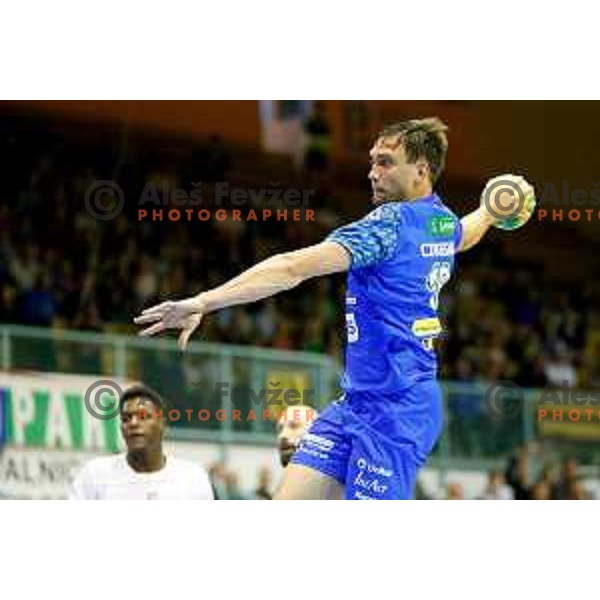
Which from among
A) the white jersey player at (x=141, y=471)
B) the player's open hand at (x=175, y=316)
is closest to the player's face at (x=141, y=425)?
the white jersey player at (x=141, y=471)

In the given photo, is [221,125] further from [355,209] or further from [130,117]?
[355,209]

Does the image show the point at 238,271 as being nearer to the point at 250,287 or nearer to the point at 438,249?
the point at 438,249

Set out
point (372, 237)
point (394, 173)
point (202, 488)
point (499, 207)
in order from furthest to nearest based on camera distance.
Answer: point (202, 488)
point (499, 207)
point (394, 173)
point (372, 237)

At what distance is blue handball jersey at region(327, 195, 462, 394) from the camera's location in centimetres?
739

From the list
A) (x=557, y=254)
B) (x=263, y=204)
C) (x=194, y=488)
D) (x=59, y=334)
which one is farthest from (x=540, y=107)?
(x=194, y=488)

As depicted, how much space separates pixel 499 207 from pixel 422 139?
3.22 ft

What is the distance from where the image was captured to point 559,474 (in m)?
16.8

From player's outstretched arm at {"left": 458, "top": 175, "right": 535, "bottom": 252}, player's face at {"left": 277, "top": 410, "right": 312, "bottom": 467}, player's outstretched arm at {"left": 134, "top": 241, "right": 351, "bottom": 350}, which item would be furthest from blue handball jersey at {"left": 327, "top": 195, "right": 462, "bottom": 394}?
player's face at {"left": 277, "top": 410, "right": 312, "bottom": 467}

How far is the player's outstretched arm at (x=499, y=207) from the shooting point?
8266 millimetres

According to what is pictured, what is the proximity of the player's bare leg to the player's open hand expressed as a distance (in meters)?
1.28

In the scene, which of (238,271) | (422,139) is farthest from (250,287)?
(238,271)

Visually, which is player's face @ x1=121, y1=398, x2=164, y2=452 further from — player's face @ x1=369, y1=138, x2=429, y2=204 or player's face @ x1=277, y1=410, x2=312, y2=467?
player's face @ x1=369, y1=138, x2=429, y2=204

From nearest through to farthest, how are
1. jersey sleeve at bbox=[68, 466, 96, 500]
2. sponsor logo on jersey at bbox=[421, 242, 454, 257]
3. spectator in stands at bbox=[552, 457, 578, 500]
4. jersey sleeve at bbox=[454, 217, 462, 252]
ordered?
1. sponsor logo on jersey at bbox=[421, 242, 454, 257]
2. jersey sleeve at bbox=[454, 217, 462, 252]
3. jersey sleeve at bbox=[68, 466, 96, 500]
4. spectator in stands at bbox=[552, 457, 578, 500]

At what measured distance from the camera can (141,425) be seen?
1052 centimetres
